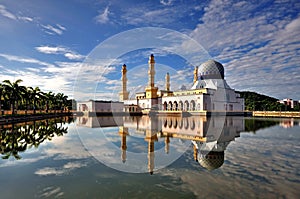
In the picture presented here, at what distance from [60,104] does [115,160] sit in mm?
67507

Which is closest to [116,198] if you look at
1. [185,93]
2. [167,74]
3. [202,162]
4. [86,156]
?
[202,162]

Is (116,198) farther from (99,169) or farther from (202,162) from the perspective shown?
(202,162)

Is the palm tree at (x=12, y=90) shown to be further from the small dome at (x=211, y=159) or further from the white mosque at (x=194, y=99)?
the small dome at (x=211, y=159)

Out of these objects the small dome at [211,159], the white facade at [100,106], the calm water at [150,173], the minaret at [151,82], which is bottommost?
the calm water at [150,173]

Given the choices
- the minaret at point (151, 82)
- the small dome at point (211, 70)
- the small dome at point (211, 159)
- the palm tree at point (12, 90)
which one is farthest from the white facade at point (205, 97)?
the small dome at point (211, 159)

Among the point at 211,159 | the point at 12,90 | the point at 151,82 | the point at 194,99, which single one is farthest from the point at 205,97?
the point at 211,159

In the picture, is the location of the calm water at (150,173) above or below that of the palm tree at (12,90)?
below

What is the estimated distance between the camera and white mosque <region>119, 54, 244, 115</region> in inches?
2093

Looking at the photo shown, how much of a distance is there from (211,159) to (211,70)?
54.7 metres

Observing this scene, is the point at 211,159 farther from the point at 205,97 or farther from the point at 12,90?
the point at 205,97

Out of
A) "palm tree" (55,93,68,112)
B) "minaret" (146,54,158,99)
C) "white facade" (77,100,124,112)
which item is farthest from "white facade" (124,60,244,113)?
"palm tree" (55,93,68,112)

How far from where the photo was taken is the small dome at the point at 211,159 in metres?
7.41

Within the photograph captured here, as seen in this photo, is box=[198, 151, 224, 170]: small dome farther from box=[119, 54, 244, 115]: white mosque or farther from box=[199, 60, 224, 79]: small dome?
box=[199, 60, 224, 79]: small dome

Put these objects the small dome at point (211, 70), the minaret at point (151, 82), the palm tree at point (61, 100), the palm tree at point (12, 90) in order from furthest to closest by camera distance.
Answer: the palm tree at point (61, 100) < the minaret at point (151, 82) < the small dome at point (211, 70) < the palm tree at point (12, 90)
